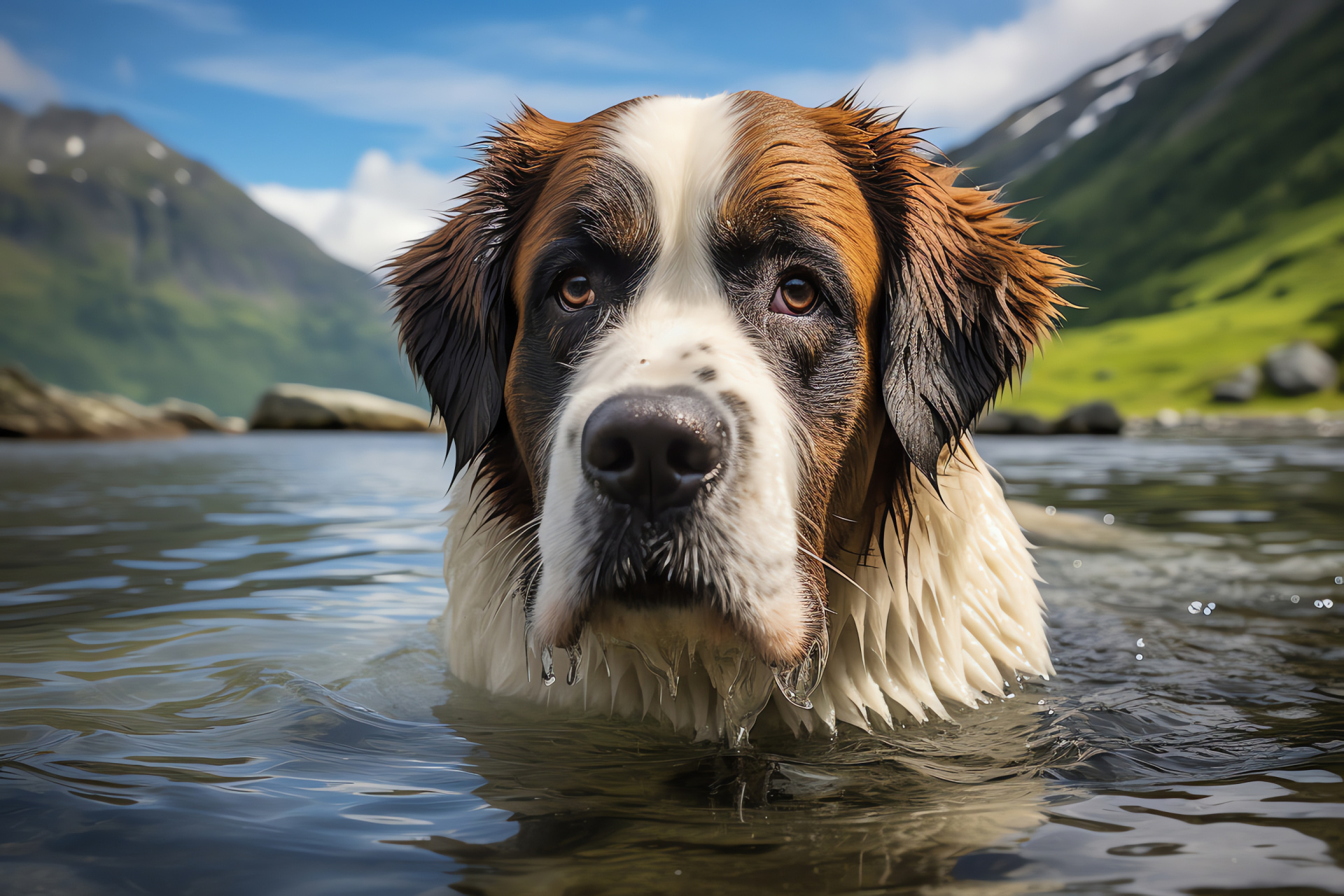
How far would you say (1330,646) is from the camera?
14.2 ft

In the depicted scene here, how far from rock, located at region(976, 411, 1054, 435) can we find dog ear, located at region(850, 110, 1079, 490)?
35.0m

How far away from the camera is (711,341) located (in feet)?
9.08

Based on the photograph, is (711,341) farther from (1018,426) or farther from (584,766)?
(1018,426)

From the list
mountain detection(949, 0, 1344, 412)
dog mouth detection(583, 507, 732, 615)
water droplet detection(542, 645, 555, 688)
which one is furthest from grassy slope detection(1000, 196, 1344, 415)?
dog mouth detection(583, 507, 732, 615)

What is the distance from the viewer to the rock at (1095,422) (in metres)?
36.8

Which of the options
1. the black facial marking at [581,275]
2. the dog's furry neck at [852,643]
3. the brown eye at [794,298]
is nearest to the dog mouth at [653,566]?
the dog's furry neck at [852,643]

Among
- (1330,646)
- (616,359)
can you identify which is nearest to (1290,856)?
(616,359)

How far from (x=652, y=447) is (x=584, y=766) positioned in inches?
40.1

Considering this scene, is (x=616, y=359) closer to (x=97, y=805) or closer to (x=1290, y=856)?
(x=97, y=805)

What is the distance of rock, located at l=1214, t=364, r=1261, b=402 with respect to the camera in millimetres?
60625

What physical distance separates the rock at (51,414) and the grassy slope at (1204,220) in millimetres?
60692

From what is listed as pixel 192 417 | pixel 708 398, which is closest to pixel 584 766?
pixel 708 398

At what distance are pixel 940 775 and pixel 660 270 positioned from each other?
1.60 meters

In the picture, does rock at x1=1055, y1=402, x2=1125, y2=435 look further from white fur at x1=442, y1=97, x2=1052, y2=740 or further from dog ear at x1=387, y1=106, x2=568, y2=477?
dog ear at x1=387, y1=106, x2=568, y2=477
